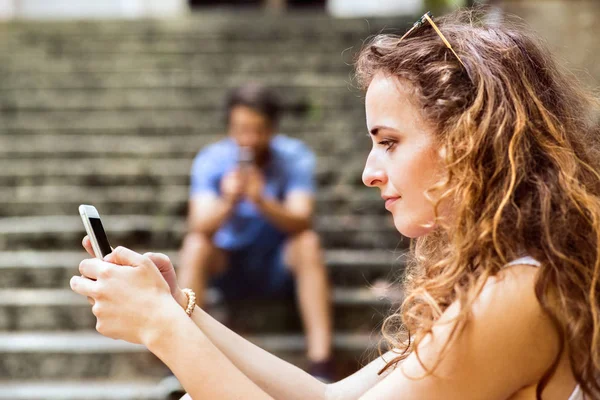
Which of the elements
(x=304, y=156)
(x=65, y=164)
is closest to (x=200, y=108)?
(x=65, y=164)

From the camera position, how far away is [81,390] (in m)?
3.79

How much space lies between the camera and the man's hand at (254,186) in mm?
3797

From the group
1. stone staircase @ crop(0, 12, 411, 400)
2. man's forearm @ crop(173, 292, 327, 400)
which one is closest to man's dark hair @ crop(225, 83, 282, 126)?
stone staircase @ crop(0, 12, 411, 400)

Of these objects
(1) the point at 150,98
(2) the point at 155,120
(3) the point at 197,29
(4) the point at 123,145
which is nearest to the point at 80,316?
(4) the point at 123,145

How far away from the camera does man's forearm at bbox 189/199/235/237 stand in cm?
380

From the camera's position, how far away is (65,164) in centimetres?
530

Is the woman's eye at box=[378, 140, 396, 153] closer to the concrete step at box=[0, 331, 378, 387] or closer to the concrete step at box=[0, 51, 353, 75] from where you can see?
the concrete step at box=[0, 331, 378, 387]

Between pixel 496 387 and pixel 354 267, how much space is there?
311 centimetres

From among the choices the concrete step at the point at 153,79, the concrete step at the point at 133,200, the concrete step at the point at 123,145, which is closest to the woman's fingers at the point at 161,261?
the concrete step at the point at 133,200

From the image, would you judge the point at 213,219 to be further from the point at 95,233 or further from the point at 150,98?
the point at 150,98

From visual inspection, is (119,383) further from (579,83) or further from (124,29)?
(124,29)

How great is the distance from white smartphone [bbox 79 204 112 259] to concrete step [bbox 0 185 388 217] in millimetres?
3342

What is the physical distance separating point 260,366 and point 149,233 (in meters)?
3.00

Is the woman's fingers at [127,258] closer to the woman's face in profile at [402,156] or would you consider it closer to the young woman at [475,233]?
the young woman at [475,233]
